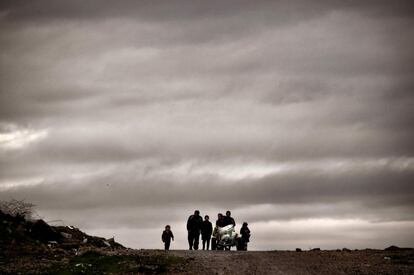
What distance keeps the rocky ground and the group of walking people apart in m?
4.17

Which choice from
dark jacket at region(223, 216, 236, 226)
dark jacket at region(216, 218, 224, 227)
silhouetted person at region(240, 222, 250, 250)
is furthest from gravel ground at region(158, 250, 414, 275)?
dark jacket at region(216, 218, 224, 227)

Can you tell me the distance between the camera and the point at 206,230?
42.2 m

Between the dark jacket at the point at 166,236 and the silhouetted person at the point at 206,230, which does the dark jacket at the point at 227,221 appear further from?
the dark jacket at the point at 166,236

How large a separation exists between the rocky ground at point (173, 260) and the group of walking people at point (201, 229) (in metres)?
4.17

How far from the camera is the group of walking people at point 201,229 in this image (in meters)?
41.6

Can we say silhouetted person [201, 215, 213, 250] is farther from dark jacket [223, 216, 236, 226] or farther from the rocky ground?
the rocky ground

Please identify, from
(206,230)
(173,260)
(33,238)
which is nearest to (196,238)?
(206,230)

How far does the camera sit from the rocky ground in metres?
31.0

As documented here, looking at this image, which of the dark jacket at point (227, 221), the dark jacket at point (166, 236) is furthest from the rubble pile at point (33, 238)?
the dark jacket at point (227, 221)

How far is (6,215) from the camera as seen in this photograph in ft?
142

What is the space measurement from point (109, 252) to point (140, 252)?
180 centimetres

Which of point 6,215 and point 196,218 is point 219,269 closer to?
point 196,218

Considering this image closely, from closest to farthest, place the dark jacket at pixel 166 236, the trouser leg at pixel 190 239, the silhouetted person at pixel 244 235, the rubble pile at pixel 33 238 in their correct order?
the rubble pile at pixel 33 238, the silhouetted person at pixel 244 235, the dark jacket at pixel 166 236, the trouser leg at pixel 190 239

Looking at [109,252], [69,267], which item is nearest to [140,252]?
[109,252]
